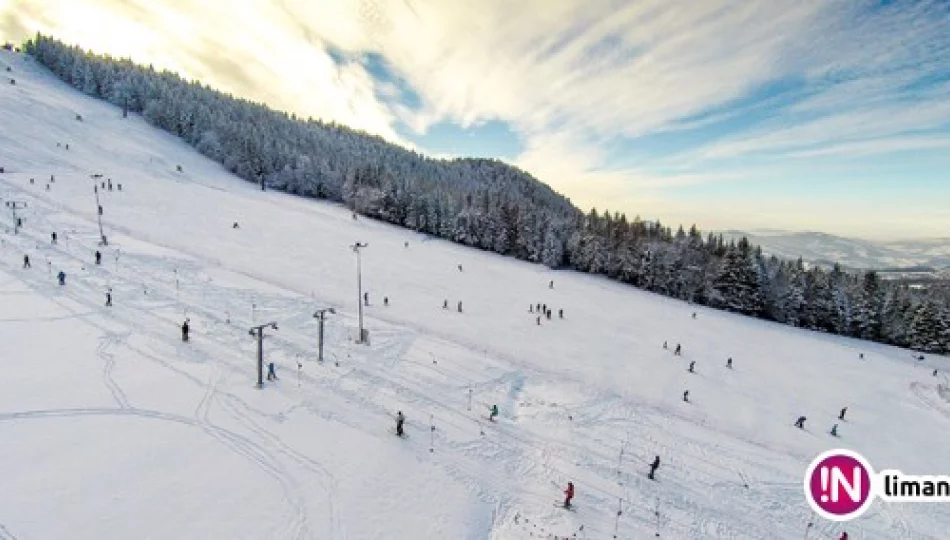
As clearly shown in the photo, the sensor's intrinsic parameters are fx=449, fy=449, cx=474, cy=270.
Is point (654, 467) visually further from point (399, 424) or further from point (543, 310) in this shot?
point (543, 310)

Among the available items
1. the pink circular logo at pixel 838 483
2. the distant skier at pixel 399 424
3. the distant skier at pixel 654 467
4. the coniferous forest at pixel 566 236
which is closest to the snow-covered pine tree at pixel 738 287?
the coniferous forest at pixel 566 236

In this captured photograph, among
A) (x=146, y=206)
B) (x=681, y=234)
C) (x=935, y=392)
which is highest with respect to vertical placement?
(x=681, y=234)

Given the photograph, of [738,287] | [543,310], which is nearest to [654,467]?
[543,310]

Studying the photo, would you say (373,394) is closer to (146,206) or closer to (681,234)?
(146,206)

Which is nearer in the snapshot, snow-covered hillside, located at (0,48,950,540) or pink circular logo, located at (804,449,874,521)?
pink circular logo, located at (804,449,874,521)

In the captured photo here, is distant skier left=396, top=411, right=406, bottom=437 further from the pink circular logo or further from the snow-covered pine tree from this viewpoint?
the snow-covered pine tree

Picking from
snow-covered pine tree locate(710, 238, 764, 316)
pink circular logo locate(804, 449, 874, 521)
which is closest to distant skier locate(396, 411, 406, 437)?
pink circular logo locate(804, 449, 874, 521)

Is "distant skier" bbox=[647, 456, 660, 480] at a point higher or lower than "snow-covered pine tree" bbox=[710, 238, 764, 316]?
lower

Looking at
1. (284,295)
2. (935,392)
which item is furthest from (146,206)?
(935,392)
